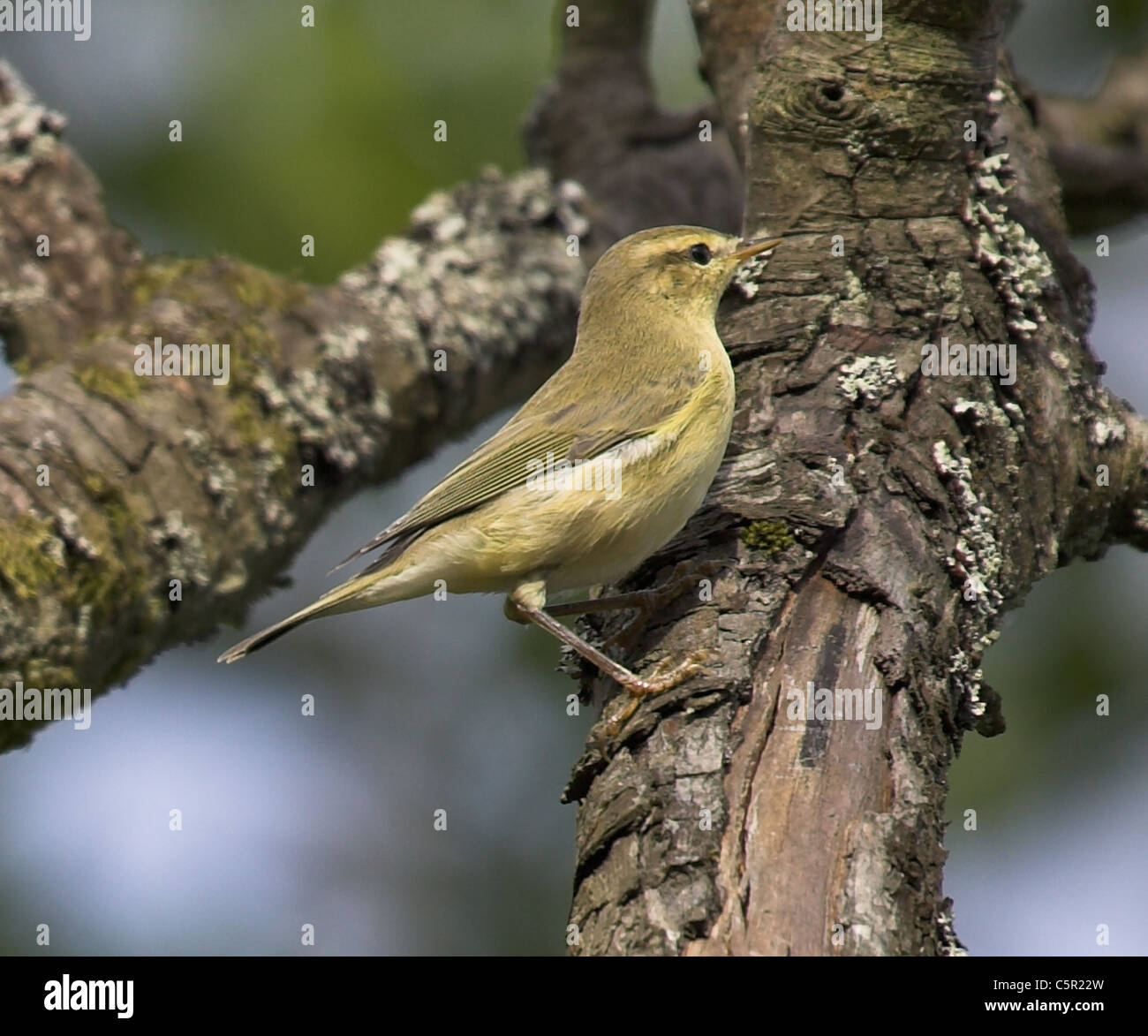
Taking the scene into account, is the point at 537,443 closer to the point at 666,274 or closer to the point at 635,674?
the point at 666,274

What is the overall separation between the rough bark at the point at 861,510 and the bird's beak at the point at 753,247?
0.08 m

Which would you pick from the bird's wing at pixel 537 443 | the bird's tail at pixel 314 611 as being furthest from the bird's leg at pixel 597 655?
the bird's tail at pixel 314 611

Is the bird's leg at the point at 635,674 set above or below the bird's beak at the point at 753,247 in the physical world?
below

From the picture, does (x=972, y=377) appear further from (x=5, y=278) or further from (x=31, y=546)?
(x=5, y=278)

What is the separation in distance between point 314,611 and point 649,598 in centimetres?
115

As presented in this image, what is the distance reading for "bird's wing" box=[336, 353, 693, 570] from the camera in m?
4.46

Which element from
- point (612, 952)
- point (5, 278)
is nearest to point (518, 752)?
point (5, 278)

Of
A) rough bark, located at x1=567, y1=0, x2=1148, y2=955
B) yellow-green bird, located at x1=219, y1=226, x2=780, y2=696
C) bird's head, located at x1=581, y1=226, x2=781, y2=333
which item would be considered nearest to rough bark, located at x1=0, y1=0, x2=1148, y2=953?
rough bark, located at x1=567, y1=0, x2=1148, y2=955

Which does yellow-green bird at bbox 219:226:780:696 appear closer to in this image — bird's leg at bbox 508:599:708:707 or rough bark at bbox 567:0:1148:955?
bird's leg at bbox 508:599:708:707

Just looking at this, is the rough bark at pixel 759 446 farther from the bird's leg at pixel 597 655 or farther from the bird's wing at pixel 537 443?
the bird's wing at pixel 537 443

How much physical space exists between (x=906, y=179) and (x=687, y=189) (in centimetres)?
324

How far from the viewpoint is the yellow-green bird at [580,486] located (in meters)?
4.14

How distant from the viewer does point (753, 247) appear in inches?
A: 175

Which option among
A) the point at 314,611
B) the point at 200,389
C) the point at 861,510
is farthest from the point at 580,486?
the point at 200,389
